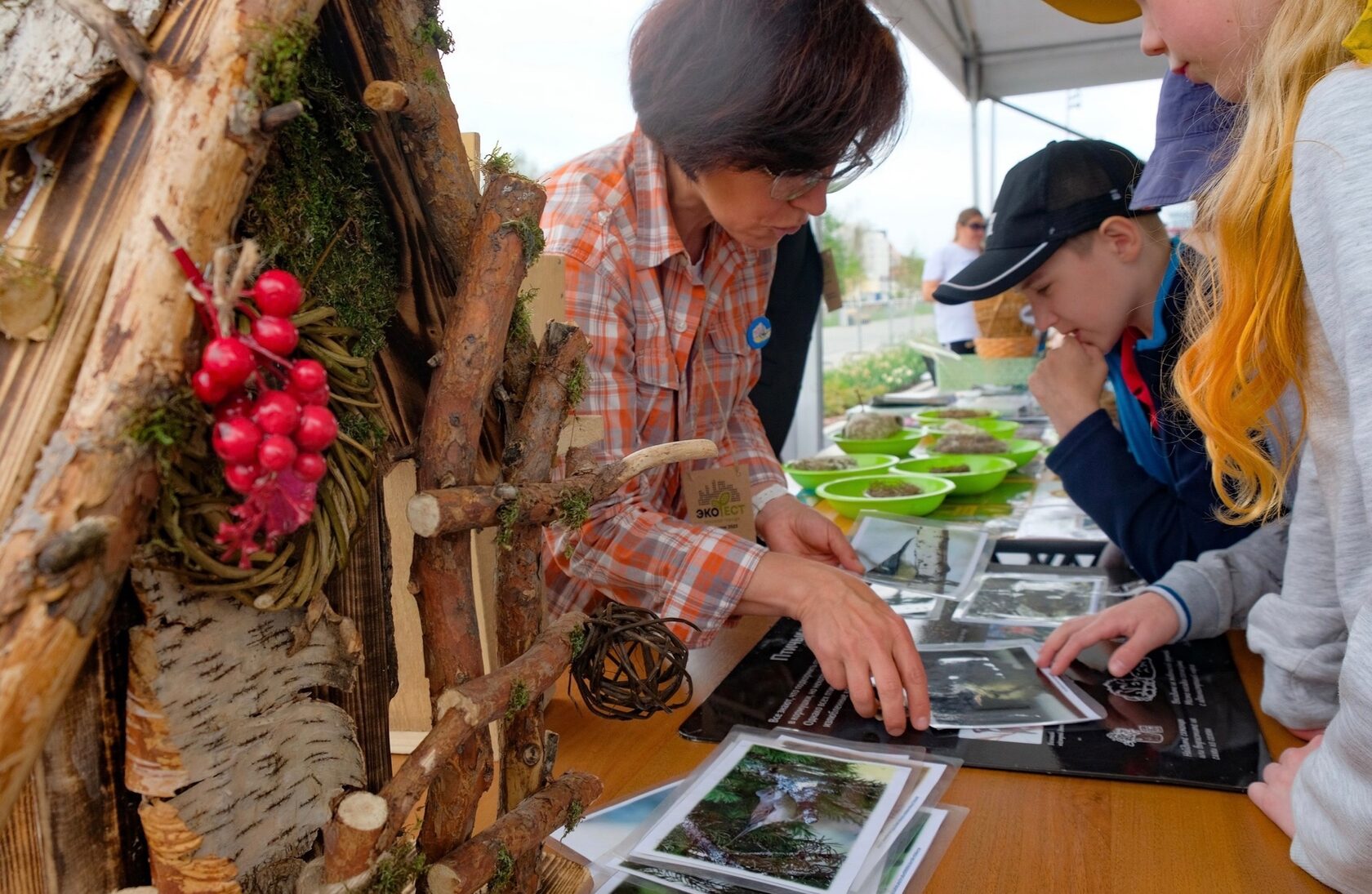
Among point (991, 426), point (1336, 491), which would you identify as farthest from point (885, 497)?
point (1336, 491)

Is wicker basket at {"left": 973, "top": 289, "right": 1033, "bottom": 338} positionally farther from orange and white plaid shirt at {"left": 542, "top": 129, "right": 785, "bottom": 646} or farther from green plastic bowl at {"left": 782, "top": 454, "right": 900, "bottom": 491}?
orange and white plaid shirt at {"left": 542, "top": 129, "right": 785, "bottom": 646}

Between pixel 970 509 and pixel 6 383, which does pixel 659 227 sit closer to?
pixel 6 383

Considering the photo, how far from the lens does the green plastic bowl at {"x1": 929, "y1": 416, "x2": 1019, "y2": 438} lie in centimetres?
289

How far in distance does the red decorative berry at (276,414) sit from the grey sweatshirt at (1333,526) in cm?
65

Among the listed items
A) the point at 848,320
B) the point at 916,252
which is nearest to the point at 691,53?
the point at 848,320

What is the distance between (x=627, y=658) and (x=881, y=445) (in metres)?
2.13

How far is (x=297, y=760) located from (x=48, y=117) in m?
0.39

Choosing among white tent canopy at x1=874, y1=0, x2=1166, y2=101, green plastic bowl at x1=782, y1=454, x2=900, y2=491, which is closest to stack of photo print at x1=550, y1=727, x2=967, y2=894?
green plastic bowl at x1=782, y1=454, x2=900, y2=491

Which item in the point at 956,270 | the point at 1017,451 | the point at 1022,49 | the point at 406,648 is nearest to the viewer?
the point at 406,648

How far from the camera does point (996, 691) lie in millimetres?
1175

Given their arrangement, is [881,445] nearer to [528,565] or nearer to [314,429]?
[528,565]

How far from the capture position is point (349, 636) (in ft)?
1.98

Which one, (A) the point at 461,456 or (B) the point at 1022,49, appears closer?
(A) the point at 461,456

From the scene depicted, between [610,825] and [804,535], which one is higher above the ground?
[804,535]
